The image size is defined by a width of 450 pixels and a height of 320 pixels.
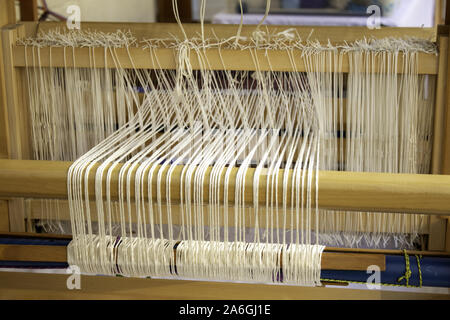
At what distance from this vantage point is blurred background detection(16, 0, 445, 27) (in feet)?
4.69

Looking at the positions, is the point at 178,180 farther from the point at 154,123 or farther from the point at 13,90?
the point at 13,90

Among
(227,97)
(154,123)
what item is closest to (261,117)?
(227,97)

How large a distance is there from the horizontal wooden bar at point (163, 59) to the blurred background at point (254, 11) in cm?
23

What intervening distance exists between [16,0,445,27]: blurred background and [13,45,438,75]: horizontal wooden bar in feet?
0.77

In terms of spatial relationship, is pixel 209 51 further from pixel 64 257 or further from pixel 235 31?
pixel 64 257

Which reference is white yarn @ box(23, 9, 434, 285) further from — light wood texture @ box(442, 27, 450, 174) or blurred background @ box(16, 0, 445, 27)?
blurred background @ box(16, 0, 445, 27)

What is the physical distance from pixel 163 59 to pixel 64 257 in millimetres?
404

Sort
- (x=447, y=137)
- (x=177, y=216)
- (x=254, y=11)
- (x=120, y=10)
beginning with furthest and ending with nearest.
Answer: (x=254, y=11), (x=120, y=10), (x=177, y=216), (x=447, y=137)

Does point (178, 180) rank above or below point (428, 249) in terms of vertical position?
above

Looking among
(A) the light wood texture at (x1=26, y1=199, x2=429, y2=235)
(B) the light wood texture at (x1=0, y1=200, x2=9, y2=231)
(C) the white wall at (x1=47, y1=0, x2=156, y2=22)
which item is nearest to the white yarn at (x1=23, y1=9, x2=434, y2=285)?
(A) the light wood texture at (x1=26, y1=199, x2=429, y2=235)

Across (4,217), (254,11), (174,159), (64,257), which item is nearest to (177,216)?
(174,159)

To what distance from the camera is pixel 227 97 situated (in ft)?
3.76

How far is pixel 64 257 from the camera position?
113cm

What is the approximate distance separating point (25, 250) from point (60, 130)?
0.23m
